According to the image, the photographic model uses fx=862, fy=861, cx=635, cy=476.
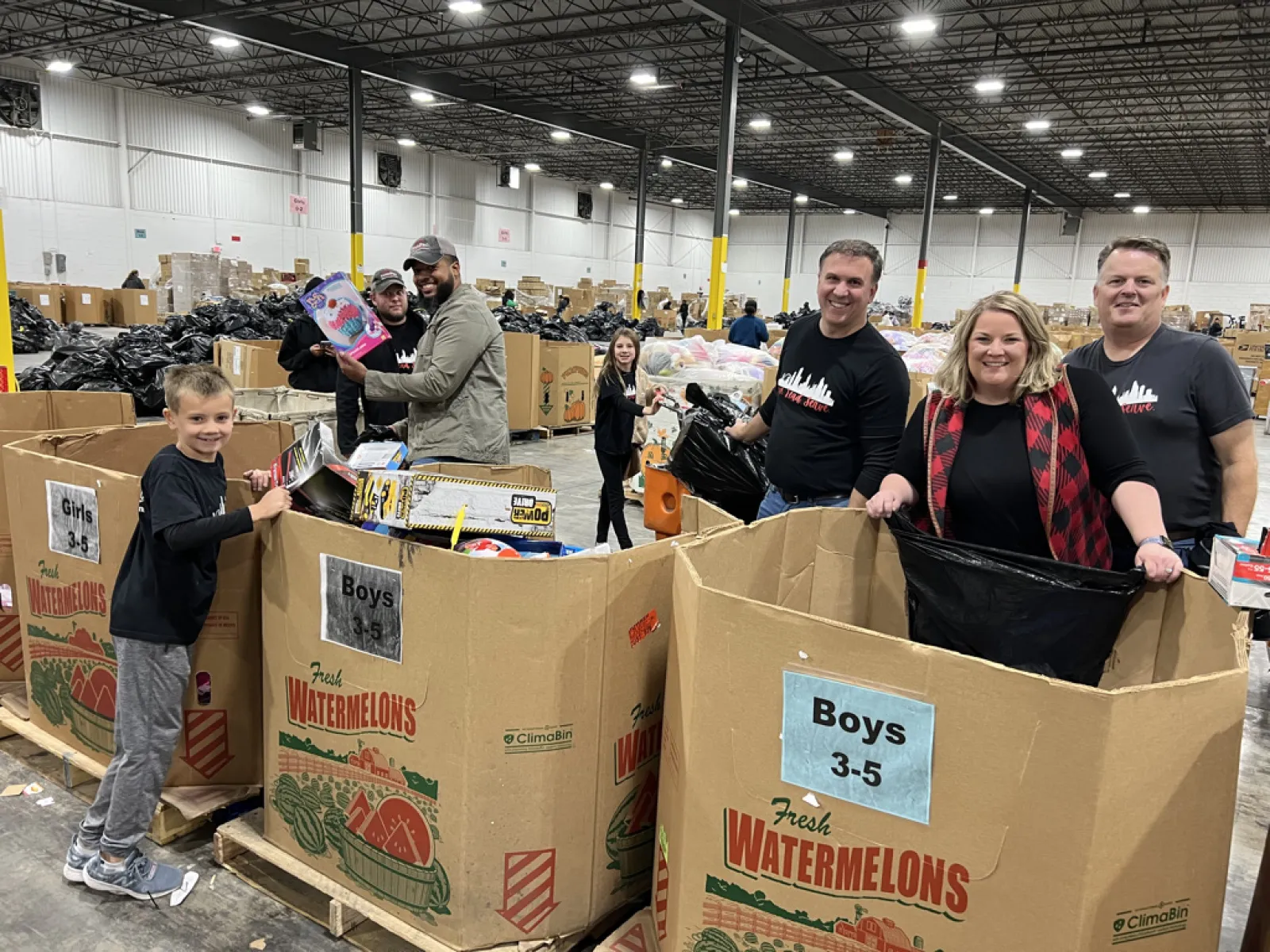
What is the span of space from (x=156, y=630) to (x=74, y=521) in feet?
1.83

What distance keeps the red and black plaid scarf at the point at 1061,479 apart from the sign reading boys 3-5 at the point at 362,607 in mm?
1223

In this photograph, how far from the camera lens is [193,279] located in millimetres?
17266

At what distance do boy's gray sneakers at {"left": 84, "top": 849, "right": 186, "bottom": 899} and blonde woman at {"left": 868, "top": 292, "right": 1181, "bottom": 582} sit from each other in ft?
6.82

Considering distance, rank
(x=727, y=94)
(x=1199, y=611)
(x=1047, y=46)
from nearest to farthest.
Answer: (x=1199, y=611)
(x=727, y=94)
(x=1047, y=46)

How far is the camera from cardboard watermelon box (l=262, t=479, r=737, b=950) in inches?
66.2

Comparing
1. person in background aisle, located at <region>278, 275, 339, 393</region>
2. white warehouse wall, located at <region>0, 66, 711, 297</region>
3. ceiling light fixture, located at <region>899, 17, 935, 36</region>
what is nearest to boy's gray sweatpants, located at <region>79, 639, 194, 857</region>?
person in background aisle, located at <region>278, 275, 339, 393</region>

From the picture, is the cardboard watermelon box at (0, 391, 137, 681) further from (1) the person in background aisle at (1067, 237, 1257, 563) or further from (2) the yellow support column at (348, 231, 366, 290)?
(2) the yellow support column at (348, 231, 366, 290)

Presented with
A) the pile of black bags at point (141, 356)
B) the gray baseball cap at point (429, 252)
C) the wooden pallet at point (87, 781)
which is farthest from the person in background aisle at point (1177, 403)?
the pile of black bags at point (141, 356)

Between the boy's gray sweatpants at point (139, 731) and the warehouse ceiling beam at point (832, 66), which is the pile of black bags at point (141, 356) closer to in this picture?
the boy's gray sweatpants at point (139, 731)

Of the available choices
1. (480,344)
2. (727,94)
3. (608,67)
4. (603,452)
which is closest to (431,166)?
(608,67)

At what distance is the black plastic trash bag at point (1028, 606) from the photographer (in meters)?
1.68

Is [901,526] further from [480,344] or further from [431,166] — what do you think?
[431,166]

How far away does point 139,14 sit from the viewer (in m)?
13.6

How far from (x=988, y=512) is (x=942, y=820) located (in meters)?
0.84
